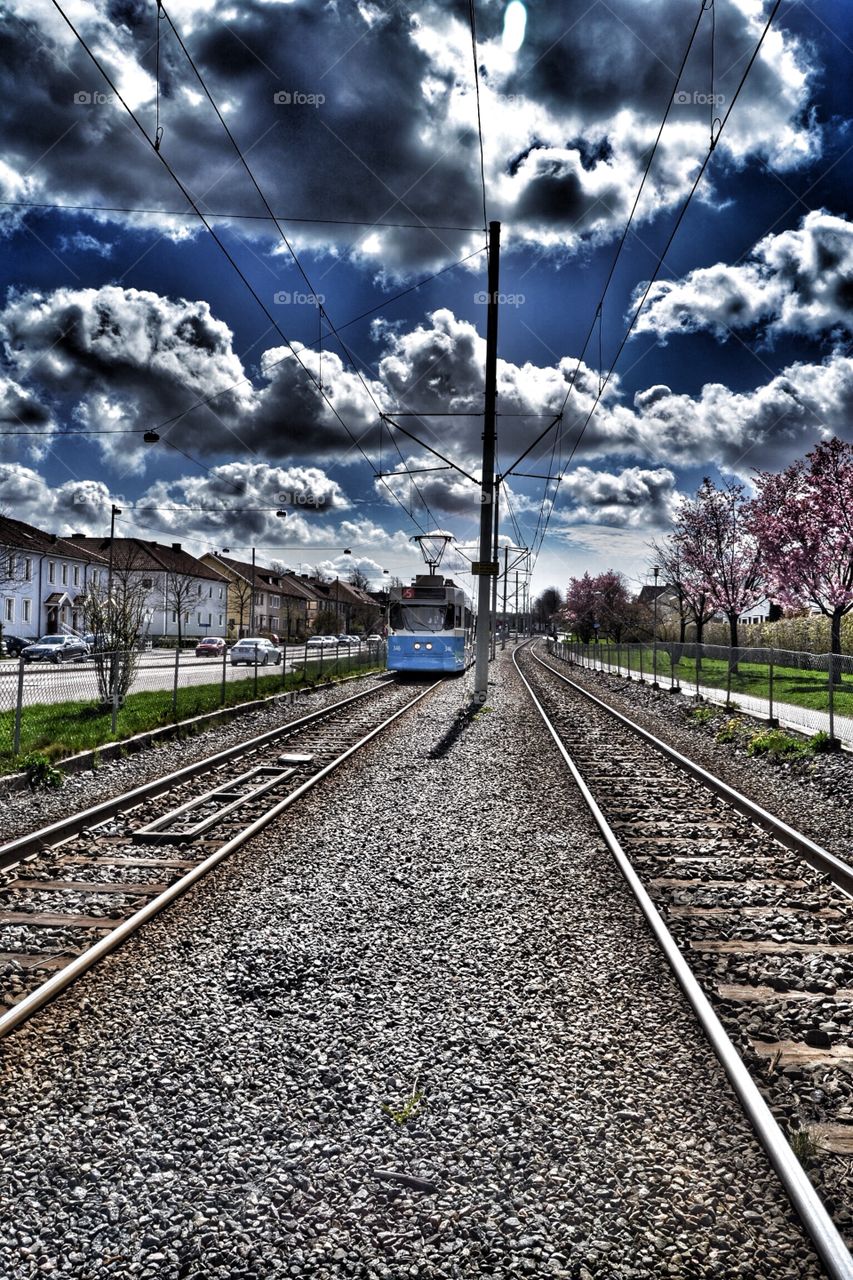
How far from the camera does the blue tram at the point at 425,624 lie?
93.1ft

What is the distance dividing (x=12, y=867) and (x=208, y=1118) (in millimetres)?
4426

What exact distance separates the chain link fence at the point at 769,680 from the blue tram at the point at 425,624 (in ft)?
25.5

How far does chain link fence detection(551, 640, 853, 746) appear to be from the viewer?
15.1 metres

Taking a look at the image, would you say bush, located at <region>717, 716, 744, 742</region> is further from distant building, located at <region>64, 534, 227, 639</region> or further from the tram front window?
distant building, located at <region>64, 534, 227, 639</region>

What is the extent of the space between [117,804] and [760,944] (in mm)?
6716

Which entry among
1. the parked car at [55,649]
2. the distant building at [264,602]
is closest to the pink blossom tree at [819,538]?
the parked car at [55,649]

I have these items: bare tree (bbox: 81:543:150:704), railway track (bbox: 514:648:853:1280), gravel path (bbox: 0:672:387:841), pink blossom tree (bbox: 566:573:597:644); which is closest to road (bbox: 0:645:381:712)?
bare tree (bbox: 81:543:150:704)

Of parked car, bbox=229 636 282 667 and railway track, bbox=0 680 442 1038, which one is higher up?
parked car, bbox=229 636 282 667

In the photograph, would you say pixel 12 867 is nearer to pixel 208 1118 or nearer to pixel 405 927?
pixel 405 927

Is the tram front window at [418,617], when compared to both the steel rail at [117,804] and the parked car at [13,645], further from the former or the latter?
the parked car at [13,645]

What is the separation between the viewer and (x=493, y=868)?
23.4ft

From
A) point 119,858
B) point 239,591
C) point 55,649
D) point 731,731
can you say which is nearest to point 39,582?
point 55,649

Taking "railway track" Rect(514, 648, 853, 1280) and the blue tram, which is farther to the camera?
the blue tram

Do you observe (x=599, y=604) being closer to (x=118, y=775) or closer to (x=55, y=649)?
(x=55, y=649)
